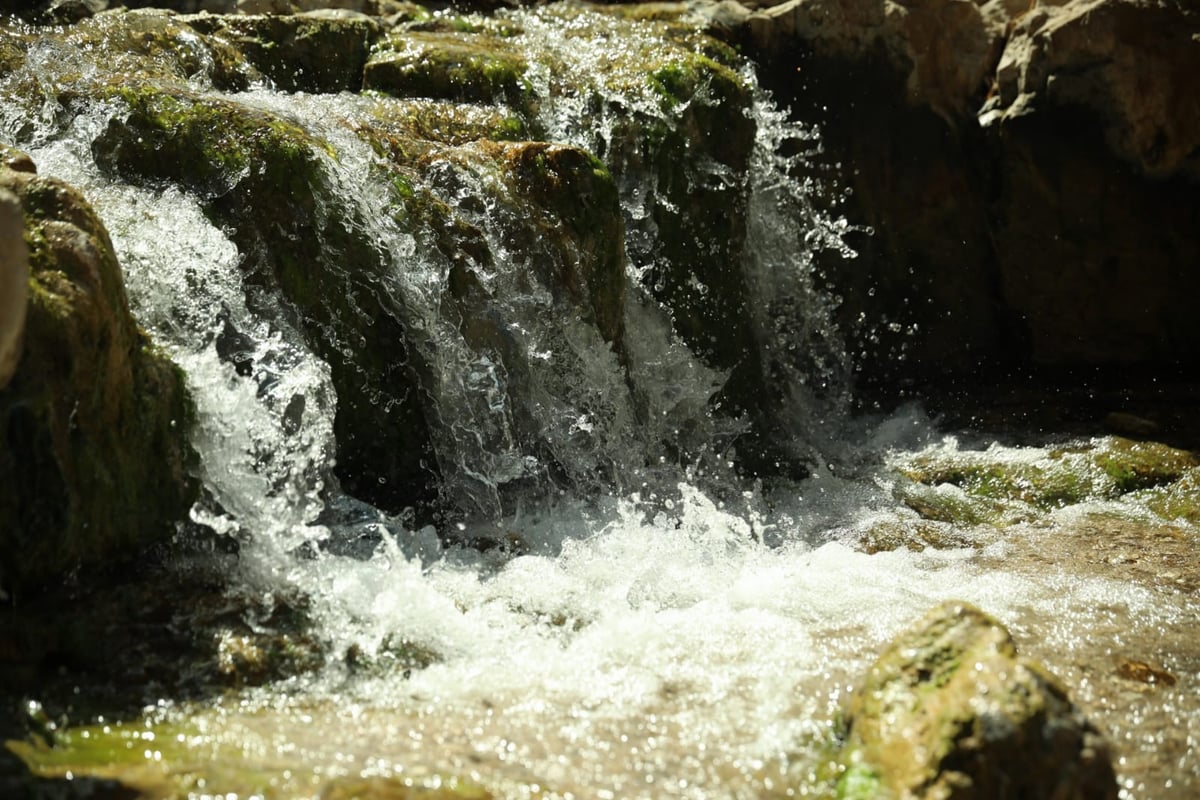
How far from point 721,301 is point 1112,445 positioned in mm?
2388

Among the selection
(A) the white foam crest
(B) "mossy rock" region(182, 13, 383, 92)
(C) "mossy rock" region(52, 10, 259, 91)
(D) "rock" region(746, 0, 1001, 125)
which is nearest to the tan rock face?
(D) "rock" region(746, 0, 1001, 125)

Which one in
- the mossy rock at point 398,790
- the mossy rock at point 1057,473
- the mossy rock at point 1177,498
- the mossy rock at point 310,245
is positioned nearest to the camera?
the mossy rock at point 398,790

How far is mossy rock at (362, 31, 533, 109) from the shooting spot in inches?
256

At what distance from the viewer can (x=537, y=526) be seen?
4.99 m

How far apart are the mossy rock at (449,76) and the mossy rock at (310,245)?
1595 mm

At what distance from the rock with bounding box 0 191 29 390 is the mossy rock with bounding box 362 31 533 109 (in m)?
3.98

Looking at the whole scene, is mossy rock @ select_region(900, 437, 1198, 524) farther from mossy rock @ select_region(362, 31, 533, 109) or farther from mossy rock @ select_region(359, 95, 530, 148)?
mossy rock @ select_region(362, 31, 533, 109)

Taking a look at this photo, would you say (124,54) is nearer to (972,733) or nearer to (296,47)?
(296,47)

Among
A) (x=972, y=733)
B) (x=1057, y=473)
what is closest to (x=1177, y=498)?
(x=1057, y=473)

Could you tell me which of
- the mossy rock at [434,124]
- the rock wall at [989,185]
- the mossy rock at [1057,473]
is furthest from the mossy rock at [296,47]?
the mossy rock at [1057,473]

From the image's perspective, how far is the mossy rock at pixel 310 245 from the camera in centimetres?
484

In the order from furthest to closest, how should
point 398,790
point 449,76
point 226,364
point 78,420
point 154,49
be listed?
point 449,76, point 154,49, point 226,364, point 78,420, point 398,790

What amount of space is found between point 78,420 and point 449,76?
368 cm

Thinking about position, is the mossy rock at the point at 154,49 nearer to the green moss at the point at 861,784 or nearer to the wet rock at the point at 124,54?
the wet rock at the point at 124,54
